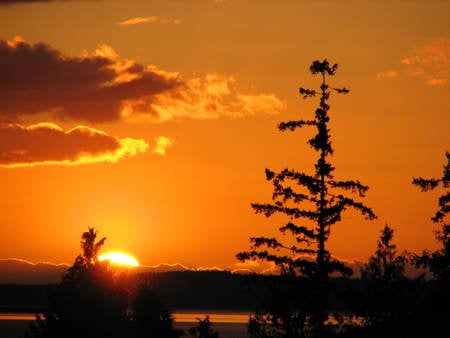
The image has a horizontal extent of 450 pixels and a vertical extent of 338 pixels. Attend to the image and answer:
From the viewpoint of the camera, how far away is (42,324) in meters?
50.3

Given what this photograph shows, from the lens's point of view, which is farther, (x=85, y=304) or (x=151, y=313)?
(x=151, y=313)

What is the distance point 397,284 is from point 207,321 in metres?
17.2

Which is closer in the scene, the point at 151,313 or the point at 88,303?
the point at 88,303

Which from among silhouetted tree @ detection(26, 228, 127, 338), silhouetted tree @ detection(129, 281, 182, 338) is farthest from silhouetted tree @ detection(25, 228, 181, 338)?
silhouetted tree @ detection(129, 281, 182, 338)

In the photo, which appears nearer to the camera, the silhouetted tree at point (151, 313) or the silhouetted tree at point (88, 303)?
the silhouetted tree at point (88, 303)

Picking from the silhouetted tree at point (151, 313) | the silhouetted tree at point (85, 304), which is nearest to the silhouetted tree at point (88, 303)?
the silhouetted tree at point (85, 304)

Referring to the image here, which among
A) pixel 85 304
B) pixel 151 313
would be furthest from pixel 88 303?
pixel 151 313

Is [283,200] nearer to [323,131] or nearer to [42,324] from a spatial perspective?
[323,131]

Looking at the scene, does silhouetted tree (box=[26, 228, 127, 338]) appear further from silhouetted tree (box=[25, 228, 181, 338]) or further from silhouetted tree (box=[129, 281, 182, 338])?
silhouetted tree (box=[129, 281, 182, 338])

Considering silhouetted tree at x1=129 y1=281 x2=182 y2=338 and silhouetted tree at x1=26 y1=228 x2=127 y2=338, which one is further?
silhouetted tree at x1=129 y1=281 x2=182 y2=338

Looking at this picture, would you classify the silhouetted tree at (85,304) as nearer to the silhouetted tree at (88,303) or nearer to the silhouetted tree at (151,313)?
the silhouetted tree at (88,303)

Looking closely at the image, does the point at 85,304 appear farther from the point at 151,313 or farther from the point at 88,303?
the point at 151,313

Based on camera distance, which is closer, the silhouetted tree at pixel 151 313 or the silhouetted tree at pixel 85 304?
the silhouetted tree at pixel 85 304

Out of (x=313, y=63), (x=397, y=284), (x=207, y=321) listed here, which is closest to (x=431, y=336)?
(x=397, y=284)
